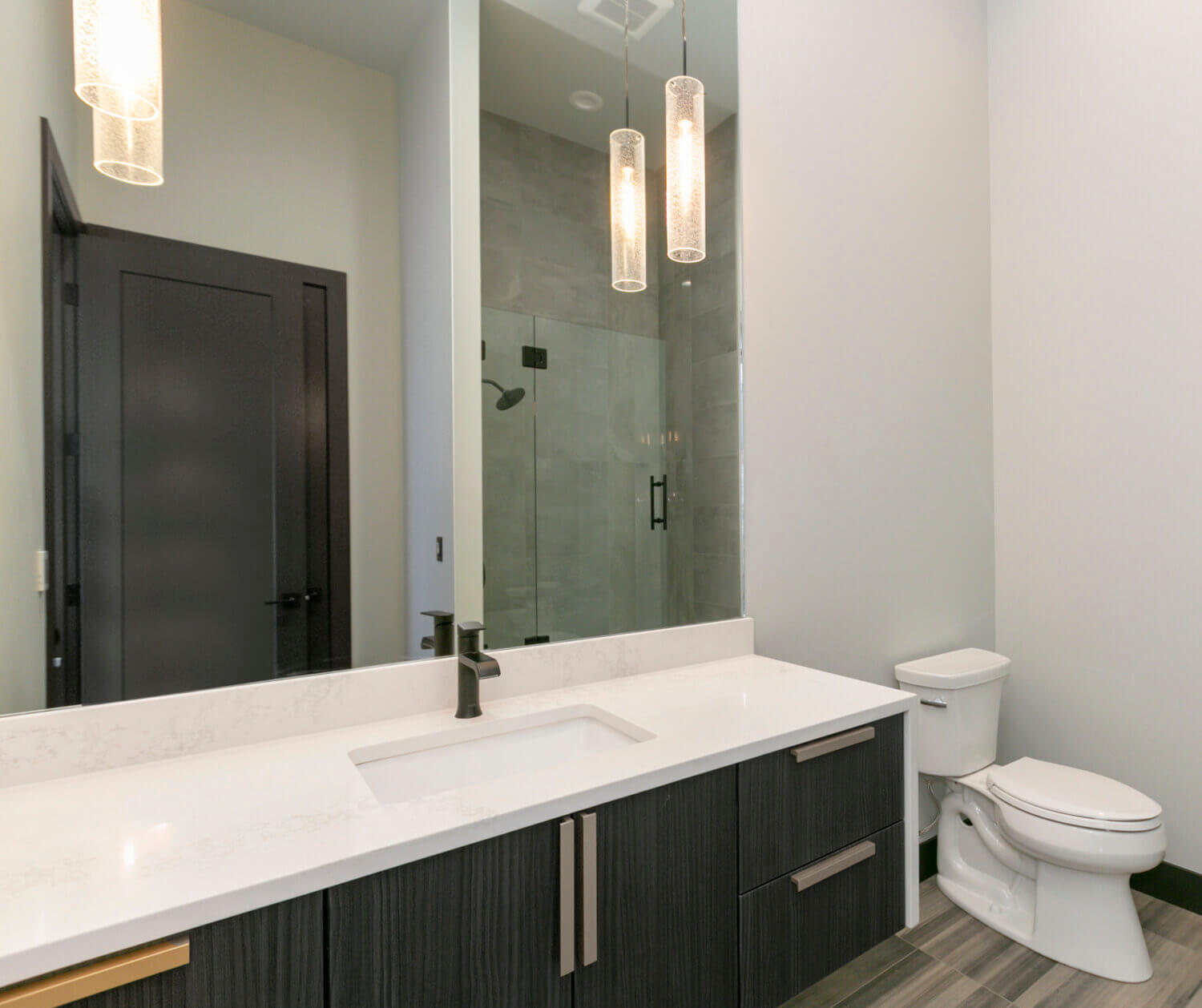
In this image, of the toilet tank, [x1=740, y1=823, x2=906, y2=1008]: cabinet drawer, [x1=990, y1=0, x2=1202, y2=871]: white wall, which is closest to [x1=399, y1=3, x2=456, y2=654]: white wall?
[x1=740, y1=823, x2=906, y2=1008]: cabinet drawer

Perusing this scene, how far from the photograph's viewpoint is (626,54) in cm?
163

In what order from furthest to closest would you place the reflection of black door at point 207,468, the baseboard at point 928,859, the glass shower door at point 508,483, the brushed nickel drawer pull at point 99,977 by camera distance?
the baseboard at point 928,859 < the glass shower door at point 508,483 < the reflection of black door at point 207,468 < the brushed nickel drawer pull at point 99,977

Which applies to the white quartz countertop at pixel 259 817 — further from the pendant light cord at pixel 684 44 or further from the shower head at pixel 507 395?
the pendant light cord at pixel 684 44

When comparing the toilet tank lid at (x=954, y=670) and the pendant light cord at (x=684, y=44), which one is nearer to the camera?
the pendant light cord at (x=684, y=44)

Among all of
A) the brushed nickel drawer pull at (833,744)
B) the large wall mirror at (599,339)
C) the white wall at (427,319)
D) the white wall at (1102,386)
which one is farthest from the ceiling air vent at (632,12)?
the brushed nickel drawer pull at (833,744)

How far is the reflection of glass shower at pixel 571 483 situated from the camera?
1458mm

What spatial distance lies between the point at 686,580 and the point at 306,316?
1059 millimetres

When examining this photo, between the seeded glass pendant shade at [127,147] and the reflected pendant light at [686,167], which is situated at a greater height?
the reflected pendant light at [686,167]

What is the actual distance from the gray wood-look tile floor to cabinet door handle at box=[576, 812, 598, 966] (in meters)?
1.07

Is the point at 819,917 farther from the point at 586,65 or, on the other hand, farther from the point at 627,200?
the point at 586,65

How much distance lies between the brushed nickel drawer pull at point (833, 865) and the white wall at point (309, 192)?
0.85 metres

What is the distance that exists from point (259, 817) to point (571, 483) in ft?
2.99

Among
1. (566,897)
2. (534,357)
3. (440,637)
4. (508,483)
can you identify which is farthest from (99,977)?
(534,357)

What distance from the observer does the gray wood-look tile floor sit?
5.46ft
